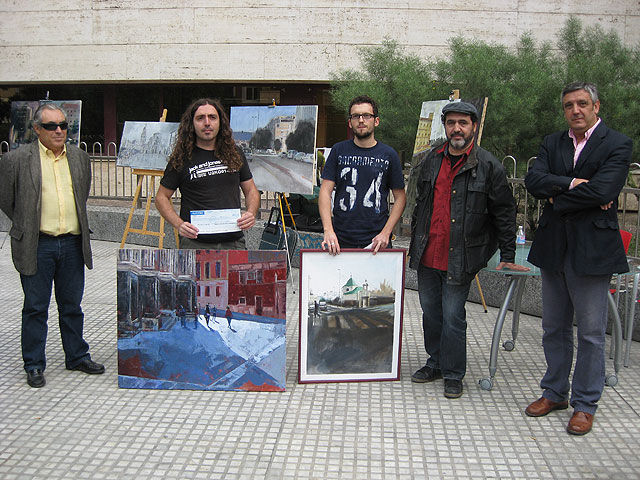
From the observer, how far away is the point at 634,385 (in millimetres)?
4859

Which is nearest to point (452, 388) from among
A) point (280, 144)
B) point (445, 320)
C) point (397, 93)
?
point (445, 320)

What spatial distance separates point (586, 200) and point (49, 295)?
3670mm

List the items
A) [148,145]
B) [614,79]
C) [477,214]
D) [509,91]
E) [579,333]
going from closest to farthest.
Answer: [579,333], [477,214], [148,145], [509,91], [614,79]

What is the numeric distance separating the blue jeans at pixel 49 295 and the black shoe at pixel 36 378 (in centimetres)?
4

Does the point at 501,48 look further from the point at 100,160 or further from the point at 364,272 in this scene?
the point at 364,272

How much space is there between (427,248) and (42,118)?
281 centimetres

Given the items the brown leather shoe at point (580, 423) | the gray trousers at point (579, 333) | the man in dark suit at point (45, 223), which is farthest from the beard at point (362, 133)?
the brown leather shoe at point (580, 423)

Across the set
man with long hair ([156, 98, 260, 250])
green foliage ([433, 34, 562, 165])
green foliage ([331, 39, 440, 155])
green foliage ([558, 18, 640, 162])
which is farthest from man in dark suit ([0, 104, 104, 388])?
green foliage ([558, 18, 640, 162])

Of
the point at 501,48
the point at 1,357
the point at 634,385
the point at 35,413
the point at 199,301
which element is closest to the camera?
the point at 35,413

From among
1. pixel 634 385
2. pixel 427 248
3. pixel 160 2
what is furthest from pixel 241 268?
pixel 160 2

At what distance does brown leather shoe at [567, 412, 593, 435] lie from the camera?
3.97 metres

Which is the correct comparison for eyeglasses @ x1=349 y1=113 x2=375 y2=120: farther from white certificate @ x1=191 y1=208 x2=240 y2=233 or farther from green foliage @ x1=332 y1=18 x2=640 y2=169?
green foliage @ x1=332 y1=18 x2=640 y2=169

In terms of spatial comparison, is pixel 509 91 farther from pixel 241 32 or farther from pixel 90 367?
pixel 241 32

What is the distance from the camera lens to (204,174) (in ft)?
15.1
